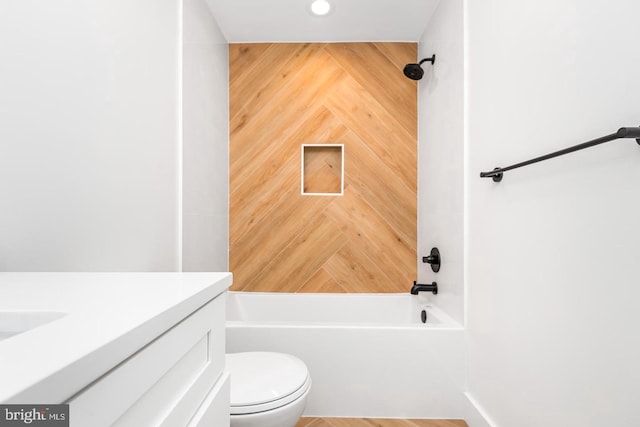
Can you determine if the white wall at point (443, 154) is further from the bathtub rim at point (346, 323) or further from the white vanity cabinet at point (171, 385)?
the white vanity cabinet at point (171, 385)

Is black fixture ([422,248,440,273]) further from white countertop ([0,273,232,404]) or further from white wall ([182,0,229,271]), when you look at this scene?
white countertop ([0,273,232,404])

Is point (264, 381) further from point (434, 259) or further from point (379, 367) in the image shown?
point (434, 259)

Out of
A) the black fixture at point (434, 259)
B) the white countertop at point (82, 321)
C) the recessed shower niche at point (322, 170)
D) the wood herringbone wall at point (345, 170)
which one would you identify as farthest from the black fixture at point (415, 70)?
the white countertop at point (82, 321)

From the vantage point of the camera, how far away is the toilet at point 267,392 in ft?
3.63

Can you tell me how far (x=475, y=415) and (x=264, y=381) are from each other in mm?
1027

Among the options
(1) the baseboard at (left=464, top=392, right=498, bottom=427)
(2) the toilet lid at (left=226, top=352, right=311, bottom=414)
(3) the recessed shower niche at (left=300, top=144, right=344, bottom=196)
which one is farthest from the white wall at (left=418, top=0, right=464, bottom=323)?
(2) the toilet lid at (left=226, top=352, right=311, bottom=414)

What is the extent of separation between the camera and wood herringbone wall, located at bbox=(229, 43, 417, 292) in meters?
2.60

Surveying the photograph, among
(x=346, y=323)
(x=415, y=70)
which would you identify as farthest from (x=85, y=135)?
(x=415, y=70)

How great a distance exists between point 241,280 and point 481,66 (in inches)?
78.9

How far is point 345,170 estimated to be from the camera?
260 centimetres

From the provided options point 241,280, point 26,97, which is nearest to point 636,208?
point 26,97

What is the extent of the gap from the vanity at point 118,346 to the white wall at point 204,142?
1120mm

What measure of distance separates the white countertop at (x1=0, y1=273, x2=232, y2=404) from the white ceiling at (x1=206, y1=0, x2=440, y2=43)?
1993 mm

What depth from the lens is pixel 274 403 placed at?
1132 millimetres
